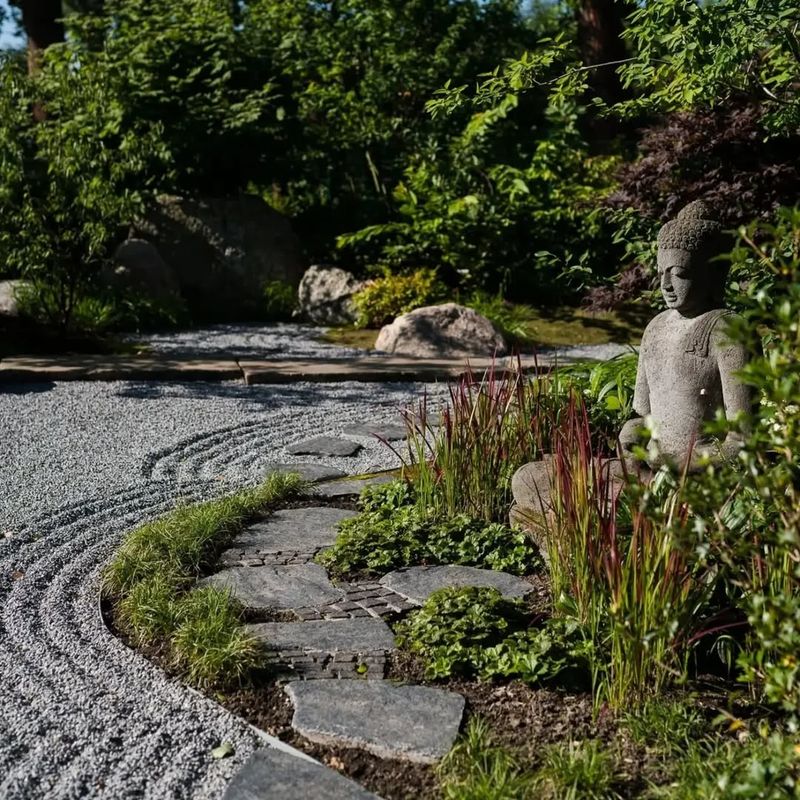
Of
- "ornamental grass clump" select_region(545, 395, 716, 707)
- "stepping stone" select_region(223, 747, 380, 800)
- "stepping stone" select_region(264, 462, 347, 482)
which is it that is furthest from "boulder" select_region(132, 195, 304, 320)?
"stepping stone" select_region(223, 747, 380, 800)

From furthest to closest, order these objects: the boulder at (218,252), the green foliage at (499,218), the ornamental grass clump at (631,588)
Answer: the boulder at (218,252) < the green foliage at (499,218) < the ornamental grass clump at (631,588)

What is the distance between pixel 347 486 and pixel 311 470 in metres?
0.36

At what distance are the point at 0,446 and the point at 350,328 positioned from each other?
4942 millimetres

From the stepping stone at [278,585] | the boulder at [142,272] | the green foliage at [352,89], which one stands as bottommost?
the stepping stone at [278,585]

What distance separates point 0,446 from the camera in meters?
5.71

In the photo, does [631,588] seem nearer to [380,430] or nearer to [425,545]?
[425,545]

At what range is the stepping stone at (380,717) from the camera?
256 centimetres

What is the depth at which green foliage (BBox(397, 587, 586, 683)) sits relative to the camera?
2871 millimetres

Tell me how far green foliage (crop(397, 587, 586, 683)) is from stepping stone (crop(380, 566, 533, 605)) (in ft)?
0.71

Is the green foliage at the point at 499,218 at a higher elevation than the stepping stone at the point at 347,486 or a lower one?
higher

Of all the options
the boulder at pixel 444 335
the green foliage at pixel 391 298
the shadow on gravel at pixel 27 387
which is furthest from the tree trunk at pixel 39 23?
the shadow on gravel at pixel 27 387

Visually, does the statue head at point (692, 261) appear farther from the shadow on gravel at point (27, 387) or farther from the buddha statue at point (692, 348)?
the shadow on gravel at point (27, 387)

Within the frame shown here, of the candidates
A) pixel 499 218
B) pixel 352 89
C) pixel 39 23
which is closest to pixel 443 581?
pixel 499 218

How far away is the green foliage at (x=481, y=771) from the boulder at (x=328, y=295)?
8.22 meters
